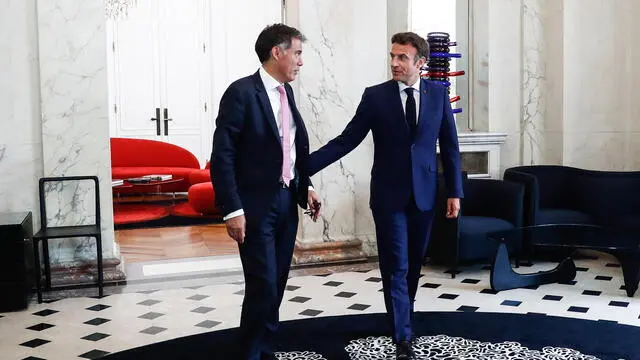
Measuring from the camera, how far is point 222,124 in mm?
4047

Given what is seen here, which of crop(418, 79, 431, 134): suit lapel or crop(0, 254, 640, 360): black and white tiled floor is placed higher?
crop(418, 79, 431, 134): suit lapel

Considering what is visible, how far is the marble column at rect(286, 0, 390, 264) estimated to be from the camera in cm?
741

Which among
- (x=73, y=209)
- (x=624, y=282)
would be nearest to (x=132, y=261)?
(x=73, y=209)

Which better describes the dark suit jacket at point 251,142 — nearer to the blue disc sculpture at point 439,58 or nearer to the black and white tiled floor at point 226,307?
the black and white tiled floor at point 226,307

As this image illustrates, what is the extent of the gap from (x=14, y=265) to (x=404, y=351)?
125 inches

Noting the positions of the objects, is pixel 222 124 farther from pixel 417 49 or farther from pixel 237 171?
pixel 417 49

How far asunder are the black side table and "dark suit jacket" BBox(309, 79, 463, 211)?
2636 millimetres

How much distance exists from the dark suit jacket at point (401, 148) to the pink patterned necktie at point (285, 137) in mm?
425

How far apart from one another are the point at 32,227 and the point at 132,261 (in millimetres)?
1444

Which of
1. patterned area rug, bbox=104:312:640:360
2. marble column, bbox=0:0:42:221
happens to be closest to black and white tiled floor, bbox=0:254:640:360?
patterned area rug, bbox=104:312:640:360

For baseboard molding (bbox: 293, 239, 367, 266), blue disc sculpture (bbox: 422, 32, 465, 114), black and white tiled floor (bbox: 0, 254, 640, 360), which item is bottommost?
black and white tiled floor (bbox: 0, 254, 640, 360)

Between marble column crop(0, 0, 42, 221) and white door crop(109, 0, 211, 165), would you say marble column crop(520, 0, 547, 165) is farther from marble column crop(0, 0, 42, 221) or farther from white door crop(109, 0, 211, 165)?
white door crop(109, 0, 211, 165)

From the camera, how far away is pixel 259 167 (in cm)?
414

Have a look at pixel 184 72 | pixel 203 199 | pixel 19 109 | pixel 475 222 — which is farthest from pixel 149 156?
pixel 475 222
